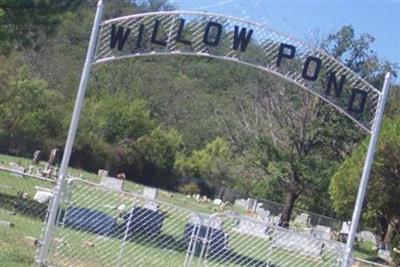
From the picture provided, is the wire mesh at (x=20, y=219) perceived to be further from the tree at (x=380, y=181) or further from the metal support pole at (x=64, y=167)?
the tree at (x=380, y=181)

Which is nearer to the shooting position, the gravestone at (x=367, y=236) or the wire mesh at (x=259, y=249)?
the wire mesh at (x=259, y=249)

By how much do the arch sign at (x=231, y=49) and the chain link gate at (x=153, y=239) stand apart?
180 centimetres

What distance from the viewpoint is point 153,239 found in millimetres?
17016

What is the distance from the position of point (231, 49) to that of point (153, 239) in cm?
662

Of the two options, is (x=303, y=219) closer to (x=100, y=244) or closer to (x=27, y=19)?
(x=27, y=19)

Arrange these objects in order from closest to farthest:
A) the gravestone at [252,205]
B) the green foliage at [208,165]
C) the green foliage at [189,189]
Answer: the gravestone at [252,205]
the green foliage at [189,189]
the green foliage at [208,165]

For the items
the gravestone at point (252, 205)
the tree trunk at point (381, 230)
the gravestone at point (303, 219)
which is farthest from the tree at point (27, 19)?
the gravestone at point (303, 219)

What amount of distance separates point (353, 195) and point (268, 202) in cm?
1899

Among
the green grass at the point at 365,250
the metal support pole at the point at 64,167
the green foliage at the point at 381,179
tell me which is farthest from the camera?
the green grass at the point at 365,250

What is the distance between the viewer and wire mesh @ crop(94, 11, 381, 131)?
1116cm

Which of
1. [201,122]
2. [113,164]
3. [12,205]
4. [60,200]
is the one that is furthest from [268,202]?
[60,200]

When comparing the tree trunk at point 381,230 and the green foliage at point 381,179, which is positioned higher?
the green foliage at point 381,179

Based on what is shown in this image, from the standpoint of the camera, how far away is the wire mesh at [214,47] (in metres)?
11.2

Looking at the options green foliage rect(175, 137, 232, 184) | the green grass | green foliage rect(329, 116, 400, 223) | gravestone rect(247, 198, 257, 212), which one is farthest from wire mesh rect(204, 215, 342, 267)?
green foliage rect(175, 137, 232, 184)
